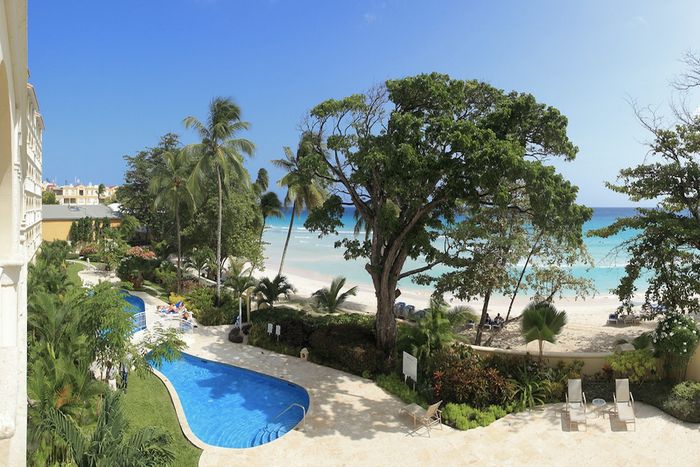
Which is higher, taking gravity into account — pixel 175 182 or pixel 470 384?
pixel 175 182

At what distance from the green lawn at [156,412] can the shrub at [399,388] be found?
5641 mm

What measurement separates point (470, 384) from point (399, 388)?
220 cm

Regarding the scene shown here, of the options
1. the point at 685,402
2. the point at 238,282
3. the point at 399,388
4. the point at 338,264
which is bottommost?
the point at 399,388

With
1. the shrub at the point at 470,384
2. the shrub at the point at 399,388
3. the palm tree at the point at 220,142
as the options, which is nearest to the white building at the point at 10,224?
the shrub at the point at 399,388

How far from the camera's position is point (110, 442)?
648 centimetres

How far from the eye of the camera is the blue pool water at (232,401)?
10.9 metres

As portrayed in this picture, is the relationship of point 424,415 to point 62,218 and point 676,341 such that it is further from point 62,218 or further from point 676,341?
point 62,218

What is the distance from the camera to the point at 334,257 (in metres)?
62.1

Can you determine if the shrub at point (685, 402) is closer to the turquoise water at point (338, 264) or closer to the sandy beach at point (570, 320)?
the sandy beach at point (570, 320)

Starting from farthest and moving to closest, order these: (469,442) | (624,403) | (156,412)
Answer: (156,412)
(624,403)
(469,442)

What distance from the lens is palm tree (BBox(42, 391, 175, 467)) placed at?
20.8 feet

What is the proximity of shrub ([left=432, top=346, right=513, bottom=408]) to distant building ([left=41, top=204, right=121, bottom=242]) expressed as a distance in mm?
44267

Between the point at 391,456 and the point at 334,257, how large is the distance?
2074 inches

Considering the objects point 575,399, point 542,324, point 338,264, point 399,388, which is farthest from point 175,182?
point 338,264
